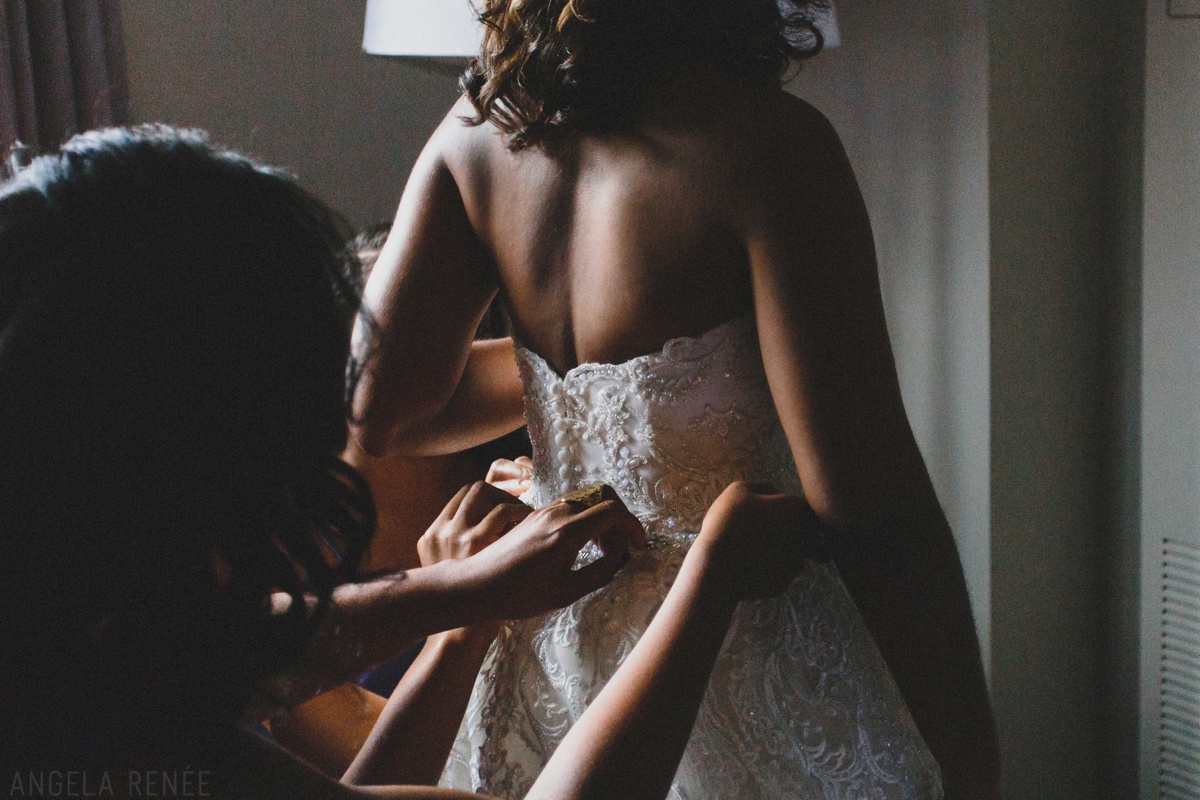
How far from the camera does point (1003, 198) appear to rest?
191cm

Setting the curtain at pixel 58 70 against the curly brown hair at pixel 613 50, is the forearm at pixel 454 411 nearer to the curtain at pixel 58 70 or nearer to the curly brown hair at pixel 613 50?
the curly brown hair at pixel 613 50

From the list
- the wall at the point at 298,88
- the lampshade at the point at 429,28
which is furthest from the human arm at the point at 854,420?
the wall at the point at 298,88

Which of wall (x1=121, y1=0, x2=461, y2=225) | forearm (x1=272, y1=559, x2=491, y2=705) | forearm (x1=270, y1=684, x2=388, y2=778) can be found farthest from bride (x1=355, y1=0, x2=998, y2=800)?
wall (x1=121, y1=0, x2=461, y2=225)

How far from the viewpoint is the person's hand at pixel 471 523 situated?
0.96 metres

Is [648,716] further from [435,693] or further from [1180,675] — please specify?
[1180,675]

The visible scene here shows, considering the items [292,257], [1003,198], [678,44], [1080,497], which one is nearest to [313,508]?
[292,257]

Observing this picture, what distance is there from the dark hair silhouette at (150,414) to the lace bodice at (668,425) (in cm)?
31

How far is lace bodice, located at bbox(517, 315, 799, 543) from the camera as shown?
2.94 feet

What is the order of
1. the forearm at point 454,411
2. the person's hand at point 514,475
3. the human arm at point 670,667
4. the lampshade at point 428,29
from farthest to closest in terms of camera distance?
the lampshade at point 428,29 < the person's hand at point 514,475 < the forearm at point 454,411 < the human arm at point 670,667

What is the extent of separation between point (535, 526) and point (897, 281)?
1.46m

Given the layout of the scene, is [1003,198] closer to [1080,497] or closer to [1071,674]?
[1080,497]

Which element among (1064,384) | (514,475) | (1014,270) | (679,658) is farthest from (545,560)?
(1064,384)

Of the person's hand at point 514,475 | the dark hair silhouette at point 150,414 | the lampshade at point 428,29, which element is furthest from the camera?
the lampshade at point 428,29

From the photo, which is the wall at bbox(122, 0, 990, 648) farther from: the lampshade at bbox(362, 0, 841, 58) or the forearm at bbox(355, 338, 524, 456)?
the forearm at bbox(355, 338, 524, 456)
